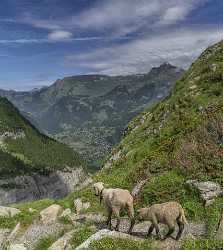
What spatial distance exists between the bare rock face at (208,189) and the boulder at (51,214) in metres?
12.8

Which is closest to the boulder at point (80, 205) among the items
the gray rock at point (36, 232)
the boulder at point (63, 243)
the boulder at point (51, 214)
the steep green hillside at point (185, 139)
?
the boulder at point (51, 214)

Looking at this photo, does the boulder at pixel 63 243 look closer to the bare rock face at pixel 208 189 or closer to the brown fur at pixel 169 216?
the brown fur at pixel 169 216

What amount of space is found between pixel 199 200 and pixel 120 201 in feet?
26.0

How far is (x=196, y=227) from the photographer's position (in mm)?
27500

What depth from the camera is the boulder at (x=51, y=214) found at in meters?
35.8

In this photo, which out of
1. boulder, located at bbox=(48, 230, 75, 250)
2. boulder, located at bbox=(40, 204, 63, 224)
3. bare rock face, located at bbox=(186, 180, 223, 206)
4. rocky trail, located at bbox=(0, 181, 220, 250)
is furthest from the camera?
boulder, located at bbox=(40, 204, 63, 224)

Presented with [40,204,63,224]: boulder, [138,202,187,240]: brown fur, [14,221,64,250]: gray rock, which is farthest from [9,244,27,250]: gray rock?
[138,202,187,240]: brown fur

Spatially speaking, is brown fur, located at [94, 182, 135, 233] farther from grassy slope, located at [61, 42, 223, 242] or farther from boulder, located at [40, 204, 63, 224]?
boulder, located at [40, 204, 63, 224]

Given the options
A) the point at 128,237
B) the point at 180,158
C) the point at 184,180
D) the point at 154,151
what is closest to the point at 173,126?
the point at 154,151

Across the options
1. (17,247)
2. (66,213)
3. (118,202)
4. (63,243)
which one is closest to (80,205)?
(66,213)

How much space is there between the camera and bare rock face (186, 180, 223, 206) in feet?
99.1

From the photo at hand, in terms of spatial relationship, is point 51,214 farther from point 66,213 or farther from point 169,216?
point 169,216

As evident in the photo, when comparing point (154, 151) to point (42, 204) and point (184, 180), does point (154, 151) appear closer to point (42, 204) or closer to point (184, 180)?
point (184, 180)

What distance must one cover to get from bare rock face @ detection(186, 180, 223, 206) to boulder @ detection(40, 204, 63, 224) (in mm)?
12789
